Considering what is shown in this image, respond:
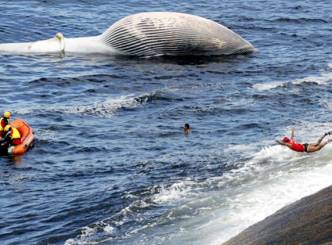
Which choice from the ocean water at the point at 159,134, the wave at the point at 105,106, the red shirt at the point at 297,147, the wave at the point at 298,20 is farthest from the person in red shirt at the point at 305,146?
the wave at the point at 298,20

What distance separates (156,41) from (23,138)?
45.5 feet

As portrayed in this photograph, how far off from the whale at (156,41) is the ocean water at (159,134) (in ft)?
2.10

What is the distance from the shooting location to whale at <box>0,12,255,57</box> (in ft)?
139

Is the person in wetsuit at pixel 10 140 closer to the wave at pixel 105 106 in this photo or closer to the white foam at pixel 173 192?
the wave at pixel 105 106

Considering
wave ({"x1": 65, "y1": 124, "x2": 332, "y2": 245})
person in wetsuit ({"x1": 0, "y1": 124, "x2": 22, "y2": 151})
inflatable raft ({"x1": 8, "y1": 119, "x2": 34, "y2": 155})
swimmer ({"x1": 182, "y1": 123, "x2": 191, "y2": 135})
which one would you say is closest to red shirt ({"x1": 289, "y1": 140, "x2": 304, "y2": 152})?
wave ({"x1": 65, "y1": 124, "x2": 332, "y2": 245})

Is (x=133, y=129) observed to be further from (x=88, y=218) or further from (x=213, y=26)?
(x=213, y=26)

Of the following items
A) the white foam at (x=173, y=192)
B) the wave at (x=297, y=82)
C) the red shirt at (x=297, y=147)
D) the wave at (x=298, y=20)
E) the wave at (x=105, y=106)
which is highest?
the wave at (x=298, y=20)

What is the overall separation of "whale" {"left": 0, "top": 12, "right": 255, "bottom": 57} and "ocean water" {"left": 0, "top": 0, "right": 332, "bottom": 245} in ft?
2.10

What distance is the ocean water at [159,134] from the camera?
2369cm

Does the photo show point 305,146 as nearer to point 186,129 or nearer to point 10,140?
point 186,129

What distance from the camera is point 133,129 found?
32281 millimetres

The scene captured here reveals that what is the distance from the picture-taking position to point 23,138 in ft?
98.9

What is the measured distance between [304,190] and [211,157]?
5367mm

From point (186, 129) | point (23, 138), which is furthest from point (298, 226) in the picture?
point (23, 138)
